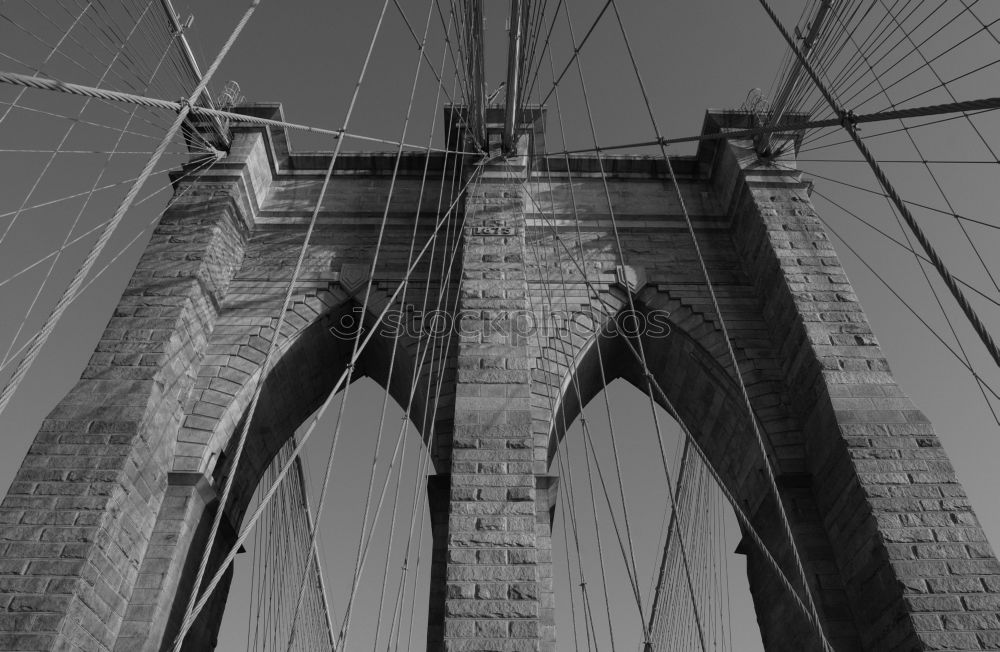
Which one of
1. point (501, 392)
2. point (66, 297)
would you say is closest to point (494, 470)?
point (501, 392)

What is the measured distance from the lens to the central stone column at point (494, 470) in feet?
16.0

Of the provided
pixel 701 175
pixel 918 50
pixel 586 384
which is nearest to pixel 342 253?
pixel 586 384

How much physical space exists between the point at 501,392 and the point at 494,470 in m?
0.76

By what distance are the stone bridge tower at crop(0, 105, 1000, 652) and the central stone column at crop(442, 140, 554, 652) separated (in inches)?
0.6

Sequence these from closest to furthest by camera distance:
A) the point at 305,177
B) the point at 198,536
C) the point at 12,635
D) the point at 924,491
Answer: the point at 12,635 < the point at 924,491 < the point at 198,536 < the point at 305,177

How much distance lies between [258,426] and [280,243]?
1.97m

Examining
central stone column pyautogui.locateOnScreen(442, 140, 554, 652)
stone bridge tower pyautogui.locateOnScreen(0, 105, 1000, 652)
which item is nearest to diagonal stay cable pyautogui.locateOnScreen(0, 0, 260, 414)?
stone bridge tower pyautogui.locateOnScreen(0, 105, 1000, 652)

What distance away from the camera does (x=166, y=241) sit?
287 inches

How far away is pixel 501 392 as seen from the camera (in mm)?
6180

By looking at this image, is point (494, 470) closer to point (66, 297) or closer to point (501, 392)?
point (501, 392)

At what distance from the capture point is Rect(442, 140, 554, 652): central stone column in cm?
487

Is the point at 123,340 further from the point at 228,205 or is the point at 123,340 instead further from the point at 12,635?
the point at 12,635

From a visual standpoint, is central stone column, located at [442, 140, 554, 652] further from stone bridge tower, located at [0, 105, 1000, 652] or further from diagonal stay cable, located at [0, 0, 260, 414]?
diagonal stay cable, located at [0, 0, 260, 414]

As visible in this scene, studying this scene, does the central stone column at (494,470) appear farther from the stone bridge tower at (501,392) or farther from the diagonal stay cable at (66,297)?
the diagonal stay cable at (66,297)
